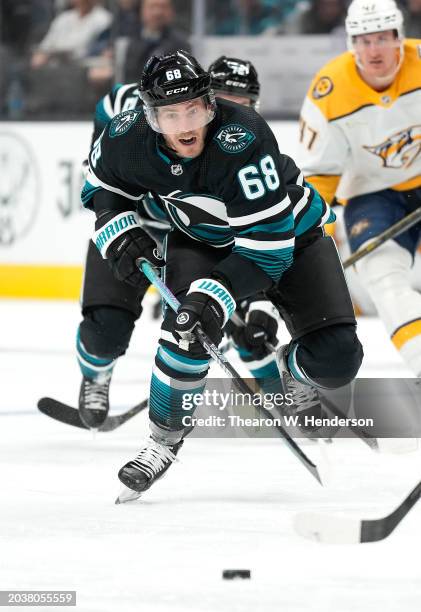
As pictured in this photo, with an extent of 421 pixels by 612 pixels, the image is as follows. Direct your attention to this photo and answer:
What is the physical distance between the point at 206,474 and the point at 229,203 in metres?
0.71

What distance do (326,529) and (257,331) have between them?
149cm

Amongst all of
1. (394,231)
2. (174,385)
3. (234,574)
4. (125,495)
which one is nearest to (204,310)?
(174,385)

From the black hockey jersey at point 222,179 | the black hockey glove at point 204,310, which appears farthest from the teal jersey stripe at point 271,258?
the black hockey glove at point 204,310

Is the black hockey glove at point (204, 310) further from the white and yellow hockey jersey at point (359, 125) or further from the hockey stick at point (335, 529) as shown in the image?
the white and yellow hockey jersey at point (359, 125)

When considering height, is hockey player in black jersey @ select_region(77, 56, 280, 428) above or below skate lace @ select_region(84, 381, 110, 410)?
above

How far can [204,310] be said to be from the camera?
2.75 meters

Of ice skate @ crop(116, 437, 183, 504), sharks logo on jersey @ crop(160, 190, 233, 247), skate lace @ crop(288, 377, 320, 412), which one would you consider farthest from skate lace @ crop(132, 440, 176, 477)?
skate lace @ crop(288, 377, 320, 412)

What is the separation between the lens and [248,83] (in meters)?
3.77

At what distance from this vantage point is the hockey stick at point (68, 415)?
3781 millimetres

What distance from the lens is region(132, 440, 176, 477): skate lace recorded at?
2.82m

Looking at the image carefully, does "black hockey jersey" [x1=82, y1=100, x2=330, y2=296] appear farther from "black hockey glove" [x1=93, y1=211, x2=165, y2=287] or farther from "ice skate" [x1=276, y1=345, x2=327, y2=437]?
"ice skate" [x1=276, y1=345, x2=327, y2=437]

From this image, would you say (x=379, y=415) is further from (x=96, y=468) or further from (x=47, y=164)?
(x=47, y=164)

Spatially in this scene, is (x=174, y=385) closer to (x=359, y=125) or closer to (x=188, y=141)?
(x=188, y=141)

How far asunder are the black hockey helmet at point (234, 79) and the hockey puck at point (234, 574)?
6.32 ft
